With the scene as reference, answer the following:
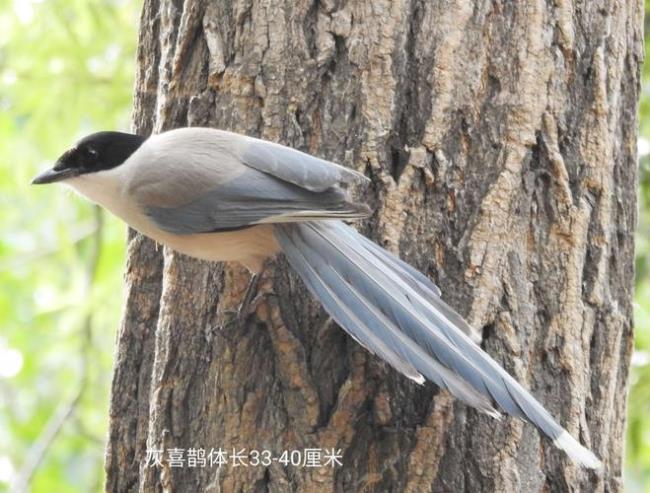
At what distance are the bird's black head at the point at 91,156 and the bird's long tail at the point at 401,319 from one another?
26.9 inches

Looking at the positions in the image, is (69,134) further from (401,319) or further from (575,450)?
(575,450)

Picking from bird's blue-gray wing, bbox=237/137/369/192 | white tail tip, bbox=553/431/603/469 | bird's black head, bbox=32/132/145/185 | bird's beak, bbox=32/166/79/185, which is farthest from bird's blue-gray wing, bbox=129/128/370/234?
white tail tip, bbox=553/431/603/469

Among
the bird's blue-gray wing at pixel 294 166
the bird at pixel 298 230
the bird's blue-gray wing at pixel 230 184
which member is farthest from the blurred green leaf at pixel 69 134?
the bird's blue-gray wing at pixel 294 166

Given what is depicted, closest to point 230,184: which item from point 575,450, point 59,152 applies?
point 575,450

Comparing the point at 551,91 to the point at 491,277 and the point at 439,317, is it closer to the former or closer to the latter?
the point at 491,277

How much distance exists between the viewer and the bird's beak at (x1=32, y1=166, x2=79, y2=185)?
3338mm

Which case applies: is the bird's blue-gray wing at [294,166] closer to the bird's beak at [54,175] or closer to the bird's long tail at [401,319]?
the bird's long tail at [401,319]

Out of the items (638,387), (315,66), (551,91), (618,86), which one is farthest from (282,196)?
(638,387)

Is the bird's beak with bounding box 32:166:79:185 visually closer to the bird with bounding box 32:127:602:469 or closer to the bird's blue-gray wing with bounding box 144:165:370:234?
the bird with bounding box 32:127:602:469

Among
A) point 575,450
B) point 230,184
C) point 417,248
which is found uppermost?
point 230,184

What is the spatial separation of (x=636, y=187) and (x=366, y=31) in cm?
99

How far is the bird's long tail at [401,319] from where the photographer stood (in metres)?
2.45

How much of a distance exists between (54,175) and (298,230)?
94cm

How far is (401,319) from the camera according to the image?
2.60 meters
